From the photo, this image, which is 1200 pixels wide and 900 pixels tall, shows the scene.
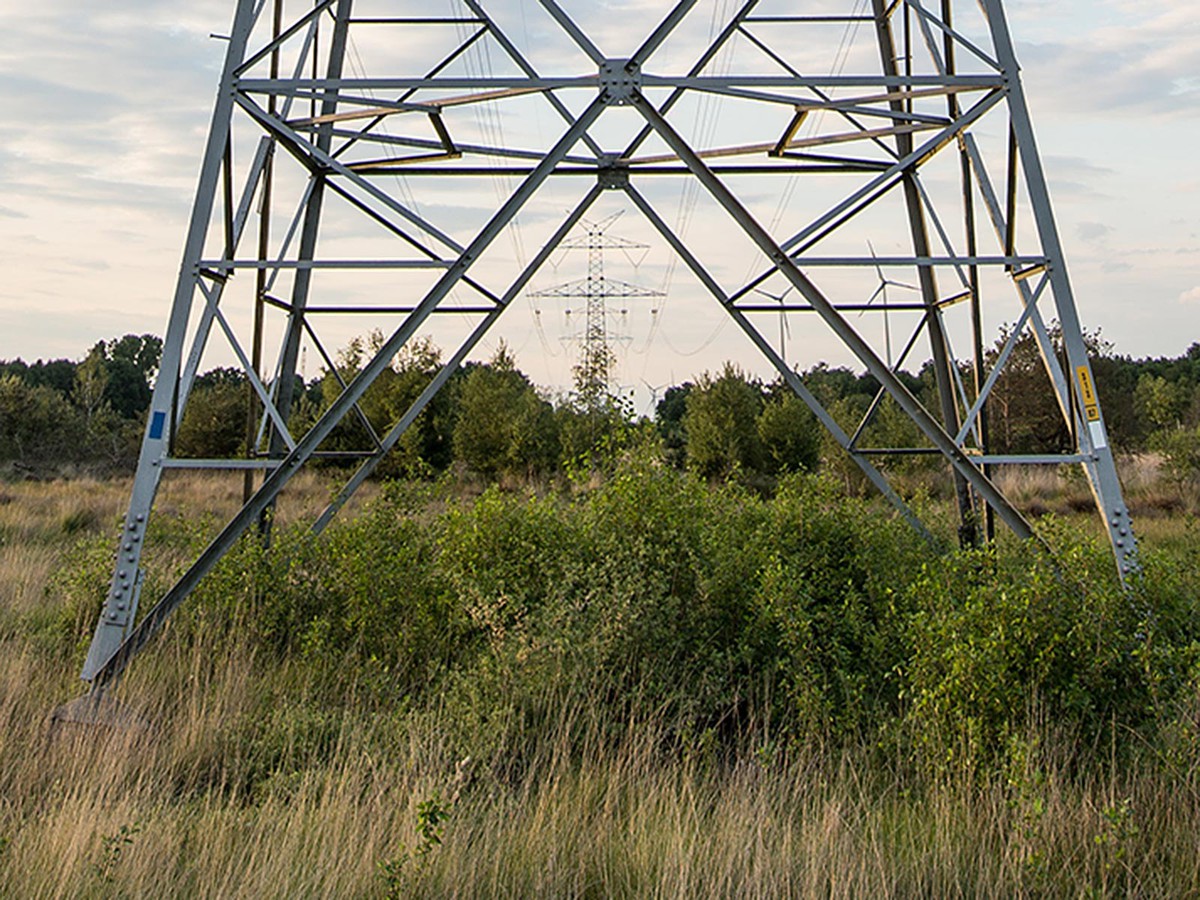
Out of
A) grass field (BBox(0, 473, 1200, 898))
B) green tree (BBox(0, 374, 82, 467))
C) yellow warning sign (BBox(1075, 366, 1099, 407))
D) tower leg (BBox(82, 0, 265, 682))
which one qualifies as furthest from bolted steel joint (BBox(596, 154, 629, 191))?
green tree (BBox(0, 374, 82, 467))

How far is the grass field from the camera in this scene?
4570 millimetres

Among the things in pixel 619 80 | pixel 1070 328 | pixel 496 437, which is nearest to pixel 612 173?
pixel 619 80

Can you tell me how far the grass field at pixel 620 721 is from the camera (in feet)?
15.0

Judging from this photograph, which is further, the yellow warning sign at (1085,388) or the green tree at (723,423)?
the green tree at (723,423)

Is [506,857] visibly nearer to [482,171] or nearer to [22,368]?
[482,171]

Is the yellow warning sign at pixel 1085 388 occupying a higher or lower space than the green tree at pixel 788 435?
lower

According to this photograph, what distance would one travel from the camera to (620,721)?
265 inches

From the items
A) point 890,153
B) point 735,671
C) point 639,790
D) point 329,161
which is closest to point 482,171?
point 329,161

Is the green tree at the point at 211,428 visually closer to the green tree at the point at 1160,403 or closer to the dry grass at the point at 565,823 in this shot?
the dry grass at the point at 565,823

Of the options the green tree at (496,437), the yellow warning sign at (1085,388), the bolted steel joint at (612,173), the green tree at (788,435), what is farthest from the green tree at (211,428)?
the yellow warning sign at (1085,388)

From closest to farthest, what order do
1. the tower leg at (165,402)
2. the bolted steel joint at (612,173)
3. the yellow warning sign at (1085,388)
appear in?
1. the tower leg at (165,402)
2. the yellow warning sign at (1085,388)
3. the bolted steel joint at (612,173)

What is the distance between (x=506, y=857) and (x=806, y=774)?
6.22 ft

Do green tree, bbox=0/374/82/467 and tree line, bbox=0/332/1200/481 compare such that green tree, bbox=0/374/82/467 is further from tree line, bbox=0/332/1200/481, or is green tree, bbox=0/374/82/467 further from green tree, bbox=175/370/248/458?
green tree, bbox=175/370/248/458

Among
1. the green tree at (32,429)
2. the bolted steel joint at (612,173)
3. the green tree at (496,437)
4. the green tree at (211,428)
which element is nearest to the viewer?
the bolted steel joint at (612,173)
